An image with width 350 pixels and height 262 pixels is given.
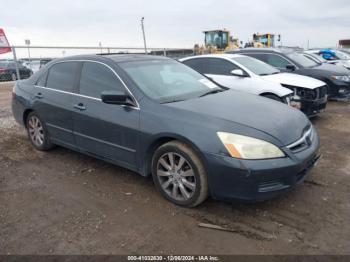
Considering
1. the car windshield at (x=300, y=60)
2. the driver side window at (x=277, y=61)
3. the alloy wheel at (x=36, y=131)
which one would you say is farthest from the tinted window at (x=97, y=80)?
the car windshield at (x=300, y=60)

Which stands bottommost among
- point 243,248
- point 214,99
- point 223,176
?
point 243,248

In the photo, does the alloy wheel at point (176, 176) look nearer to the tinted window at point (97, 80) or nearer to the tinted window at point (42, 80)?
the tinted window at point (97, 80)

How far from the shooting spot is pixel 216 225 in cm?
Answer: 318

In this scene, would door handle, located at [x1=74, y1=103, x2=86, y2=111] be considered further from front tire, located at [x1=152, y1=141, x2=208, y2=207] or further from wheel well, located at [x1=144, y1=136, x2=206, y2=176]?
front tire, located at [x1=152, y1=141, x2=208, y2=207]

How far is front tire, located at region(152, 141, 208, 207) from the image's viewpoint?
3268 mm

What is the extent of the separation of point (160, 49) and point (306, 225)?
1747cm

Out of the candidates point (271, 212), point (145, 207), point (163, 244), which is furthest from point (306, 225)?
point (145, 207)

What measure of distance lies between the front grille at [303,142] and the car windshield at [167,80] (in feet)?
4.39

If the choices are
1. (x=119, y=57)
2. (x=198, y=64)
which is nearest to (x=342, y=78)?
(x=198, y=64)

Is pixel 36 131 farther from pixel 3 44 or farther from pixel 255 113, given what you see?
pixel 3 44

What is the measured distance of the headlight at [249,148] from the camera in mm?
3033

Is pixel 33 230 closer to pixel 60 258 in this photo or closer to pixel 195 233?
pixel 60 258

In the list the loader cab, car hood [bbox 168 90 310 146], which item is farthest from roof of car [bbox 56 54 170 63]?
the loader cab

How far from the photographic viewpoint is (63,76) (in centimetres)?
474
